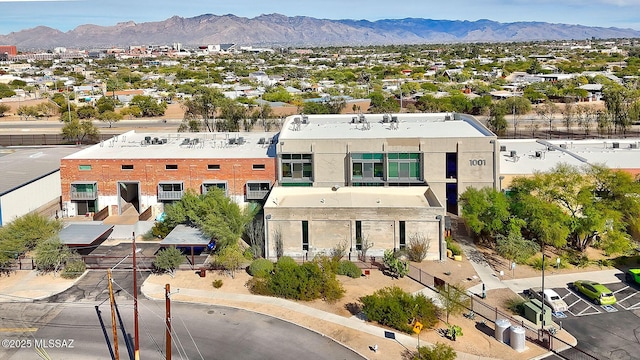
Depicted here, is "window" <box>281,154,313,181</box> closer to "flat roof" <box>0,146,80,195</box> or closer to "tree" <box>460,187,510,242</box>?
"tree" <box>460,187,510,242</box>

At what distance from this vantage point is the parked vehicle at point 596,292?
108 feet

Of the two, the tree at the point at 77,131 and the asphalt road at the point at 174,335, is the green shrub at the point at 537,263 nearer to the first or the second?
the asphalt road at the point at 174,335

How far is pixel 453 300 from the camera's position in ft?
103

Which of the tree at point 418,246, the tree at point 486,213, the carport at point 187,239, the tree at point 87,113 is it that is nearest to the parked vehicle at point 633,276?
the tree at point 486,213

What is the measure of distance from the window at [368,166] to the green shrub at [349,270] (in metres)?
11.5

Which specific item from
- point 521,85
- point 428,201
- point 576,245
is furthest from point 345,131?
point 521,85

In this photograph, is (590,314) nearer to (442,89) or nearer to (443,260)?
(443,260)

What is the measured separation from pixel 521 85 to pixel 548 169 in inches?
3650

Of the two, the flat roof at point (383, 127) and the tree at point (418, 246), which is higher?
the flat roof at point (383, 127)

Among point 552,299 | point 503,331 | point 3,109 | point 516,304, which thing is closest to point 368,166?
point 516,304

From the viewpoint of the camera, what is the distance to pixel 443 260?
131 feet

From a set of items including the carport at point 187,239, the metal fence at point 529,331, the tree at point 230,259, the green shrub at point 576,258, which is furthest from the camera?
the carport at point 187,239

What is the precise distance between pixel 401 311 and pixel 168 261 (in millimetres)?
15984

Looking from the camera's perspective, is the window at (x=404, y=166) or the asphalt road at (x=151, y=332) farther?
the window at (x=404, y=166)
